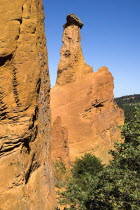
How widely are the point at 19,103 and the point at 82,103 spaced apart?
1961 cm

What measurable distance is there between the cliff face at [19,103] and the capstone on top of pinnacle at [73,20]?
71.3 ft

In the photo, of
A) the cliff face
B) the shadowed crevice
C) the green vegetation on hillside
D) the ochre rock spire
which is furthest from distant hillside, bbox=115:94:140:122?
the shadowed crevice

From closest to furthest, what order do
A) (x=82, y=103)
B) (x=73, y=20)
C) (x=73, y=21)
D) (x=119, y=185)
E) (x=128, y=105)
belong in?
(x=119, y=185)
(x=82, y=103)
(x=73, y=20)
(x=73, y=21)
(x=128, y=105)

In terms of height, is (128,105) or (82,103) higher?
(128,105)

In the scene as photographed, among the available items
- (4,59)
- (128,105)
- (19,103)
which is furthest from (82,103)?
(128,105)

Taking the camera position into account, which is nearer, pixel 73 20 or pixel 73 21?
pixel 73 20

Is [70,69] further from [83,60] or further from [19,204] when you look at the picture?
[19,204]

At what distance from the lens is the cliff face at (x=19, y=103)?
5129mm

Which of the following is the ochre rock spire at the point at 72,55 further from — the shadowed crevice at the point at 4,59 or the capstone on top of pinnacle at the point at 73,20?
the shadowed crevice at the point at 4,59

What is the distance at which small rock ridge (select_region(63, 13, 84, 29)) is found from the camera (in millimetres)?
26445

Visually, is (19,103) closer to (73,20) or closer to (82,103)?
(82,103)

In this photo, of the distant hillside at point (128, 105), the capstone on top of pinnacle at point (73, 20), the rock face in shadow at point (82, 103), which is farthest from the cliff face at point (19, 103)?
the capstone on top of pinnacle at point (73, 20)

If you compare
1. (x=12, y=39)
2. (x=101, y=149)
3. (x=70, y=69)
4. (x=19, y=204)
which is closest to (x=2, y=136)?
(x=19, y=204)

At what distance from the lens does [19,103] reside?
5441mm
